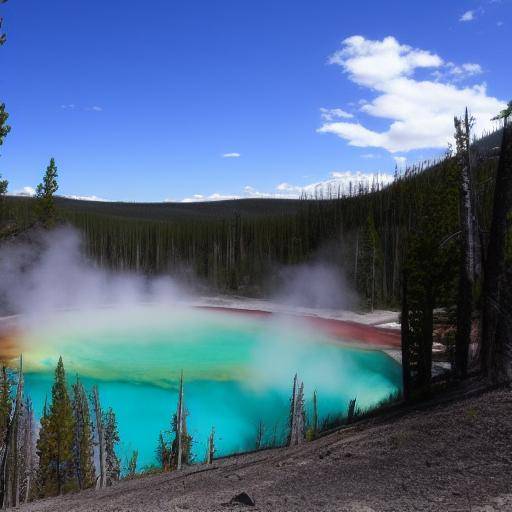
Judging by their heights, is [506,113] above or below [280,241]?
above

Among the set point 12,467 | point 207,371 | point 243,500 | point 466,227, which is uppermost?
point 466,227

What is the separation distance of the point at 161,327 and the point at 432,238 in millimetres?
39251

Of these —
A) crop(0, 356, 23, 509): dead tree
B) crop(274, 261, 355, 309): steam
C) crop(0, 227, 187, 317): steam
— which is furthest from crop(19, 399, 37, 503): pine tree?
crop(274, 261, 355, 309): steam

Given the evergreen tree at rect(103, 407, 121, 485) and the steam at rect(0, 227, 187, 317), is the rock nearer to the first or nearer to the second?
the evergreen tree at rect(103, 407, 121, 485)

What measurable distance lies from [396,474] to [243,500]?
1966 mm

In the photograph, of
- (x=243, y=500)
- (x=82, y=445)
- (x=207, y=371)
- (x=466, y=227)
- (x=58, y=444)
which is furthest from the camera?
(x=207, y=371)

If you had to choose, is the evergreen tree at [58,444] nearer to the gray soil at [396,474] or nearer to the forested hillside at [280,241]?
the gray soil at [396,474]

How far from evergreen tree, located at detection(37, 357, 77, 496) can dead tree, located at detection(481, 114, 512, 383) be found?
25.2 m

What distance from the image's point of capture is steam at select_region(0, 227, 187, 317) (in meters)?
66.2

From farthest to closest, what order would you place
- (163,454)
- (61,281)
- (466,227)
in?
1. (61,281)
2. (163,454)
3. (466,227)

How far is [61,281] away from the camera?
75375 mm

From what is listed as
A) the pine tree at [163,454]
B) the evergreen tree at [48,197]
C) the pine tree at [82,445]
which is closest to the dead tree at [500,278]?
the evergreen tree at [48,197]

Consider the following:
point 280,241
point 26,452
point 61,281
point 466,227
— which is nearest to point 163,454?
point 26,452

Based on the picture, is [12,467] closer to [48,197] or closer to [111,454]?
[111,454]
